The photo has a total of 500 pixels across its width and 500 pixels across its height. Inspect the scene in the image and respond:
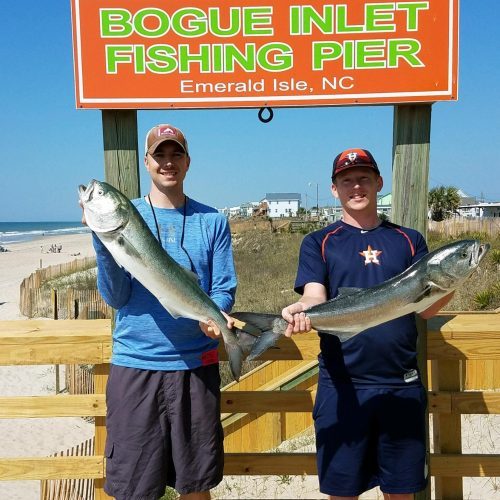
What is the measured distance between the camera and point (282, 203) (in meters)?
133

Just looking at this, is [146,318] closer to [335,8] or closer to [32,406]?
[32,406]

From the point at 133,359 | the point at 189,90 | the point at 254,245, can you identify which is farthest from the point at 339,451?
the point at 254,245

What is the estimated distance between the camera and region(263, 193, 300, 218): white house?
13077 cm

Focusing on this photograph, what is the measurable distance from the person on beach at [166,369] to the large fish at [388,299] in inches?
13.4

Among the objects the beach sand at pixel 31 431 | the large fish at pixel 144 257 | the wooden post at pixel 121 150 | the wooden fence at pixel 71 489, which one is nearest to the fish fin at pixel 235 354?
the large fish at pixel 144 257

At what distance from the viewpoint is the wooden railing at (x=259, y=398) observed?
11.7 ft

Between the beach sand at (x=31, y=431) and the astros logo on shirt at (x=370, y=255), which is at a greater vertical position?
the astros logo on shirt at (x=370, y=255)

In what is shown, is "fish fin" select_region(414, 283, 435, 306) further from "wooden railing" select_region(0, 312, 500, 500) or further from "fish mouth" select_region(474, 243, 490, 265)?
"wooden railing" select_region(0, 312, 500, 500)

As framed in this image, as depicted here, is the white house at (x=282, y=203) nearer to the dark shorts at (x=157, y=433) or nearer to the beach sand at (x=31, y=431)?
the beach sand at (x=31, y=431)

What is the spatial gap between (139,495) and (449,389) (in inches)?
83.5

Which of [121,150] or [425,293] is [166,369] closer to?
[425,293]

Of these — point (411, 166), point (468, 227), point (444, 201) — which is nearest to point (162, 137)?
point (411, 166)

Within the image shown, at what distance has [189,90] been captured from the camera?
12.0 ft

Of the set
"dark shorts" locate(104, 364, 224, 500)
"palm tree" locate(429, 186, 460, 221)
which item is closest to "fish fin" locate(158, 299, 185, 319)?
"dark shorts" locate(104, 364, 224, 500)
